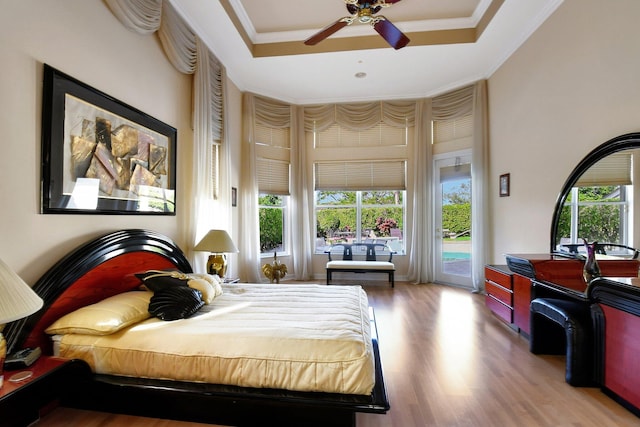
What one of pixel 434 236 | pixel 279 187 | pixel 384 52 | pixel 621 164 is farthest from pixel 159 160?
pixel 434 236

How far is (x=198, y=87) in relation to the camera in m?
3.24

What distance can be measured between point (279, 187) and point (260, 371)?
410cm

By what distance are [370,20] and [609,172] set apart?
8.00ft

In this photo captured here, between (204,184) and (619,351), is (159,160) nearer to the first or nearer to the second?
(204,184)

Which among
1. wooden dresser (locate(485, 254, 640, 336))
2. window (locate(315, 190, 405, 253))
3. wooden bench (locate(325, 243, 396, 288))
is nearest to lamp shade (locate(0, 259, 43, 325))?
wooden dresser (locate(485, 254, 640, 336))

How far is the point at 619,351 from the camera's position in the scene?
187cm

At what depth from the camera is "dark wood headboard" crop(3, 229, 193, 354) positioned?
65.7 inches

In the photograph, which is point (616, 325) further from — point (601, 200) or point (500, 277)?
point (500, 277)

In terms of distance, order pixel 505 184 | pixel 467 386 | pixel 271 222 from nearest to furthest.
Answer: pixel 467 386, pixel 505 184, pixel 271 222

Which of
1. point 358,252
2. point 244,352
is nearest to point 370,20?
point 244,352

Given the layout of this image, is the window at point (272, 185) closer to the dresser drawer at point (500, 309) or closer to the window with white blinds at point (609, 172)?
the dresser drawer at point (500, 309)

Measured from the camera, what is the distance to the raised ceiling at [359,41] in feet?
10.8

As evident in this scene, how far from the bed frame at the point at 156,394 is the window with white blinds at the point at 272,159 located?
3.32 m

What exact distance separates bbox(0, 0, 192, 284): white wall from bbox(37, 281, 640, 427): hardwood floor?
104 cm
